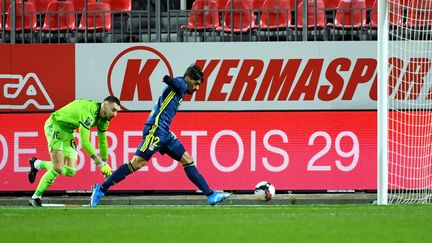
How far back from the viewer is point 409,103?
2002cm

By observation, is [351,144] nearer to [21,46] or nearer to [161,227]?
[21,46]

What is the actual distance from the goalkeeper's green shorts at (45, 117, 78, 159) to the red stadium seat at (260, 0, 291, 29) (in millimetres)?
4741

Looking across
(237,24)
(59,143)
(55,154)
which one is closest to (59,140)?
(59,143)

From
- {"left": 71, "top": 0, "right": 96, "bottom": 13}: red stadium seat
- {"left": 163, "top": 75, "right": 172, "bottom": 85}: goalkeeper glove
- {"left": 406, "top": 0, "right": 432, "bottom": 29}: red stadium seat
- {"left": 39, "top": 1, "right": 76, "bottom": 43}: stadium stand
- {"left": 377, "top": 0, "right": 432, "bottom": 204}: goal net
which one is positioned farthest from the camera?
{"left": 71, "top": 0, "right": 96, "bottom": 13}: red stadium seat

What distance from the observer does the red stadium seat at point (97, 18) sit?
21.2 metres

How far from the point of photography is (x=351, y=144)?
20.5 m

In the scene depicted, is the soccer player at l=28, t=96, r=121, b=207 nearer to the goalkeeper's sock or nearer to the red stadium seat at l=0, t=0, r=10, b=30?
the goalkeeper's sock

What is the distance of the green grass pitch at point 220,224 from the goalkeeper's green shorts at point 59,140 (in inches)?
103

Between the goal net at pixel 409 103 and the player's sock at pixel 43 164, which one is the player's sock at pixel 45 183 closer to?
the player's sock at pixel 43 164

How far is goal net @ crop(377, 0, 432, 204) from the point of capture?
19250 millimetres

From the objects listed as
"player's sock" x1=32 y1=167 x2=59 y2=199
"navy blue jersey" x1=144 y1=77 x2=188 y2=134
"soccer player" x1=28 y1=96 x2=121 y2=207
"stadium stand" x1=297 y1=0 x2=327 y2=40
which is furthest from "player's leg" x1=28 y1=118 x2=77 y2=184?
"stadium stand" x1=297 y1=0 x2=327 y2=40

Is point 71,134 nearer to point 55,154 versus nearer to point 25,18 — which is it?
point 55,154

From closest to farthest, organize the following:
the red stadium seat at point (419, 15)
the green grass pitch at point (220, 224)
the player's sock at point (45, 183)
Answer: the green grass pitch at point (220, 224), the player's sock at point (45, 183), the red stadium seat at point (419, 15)

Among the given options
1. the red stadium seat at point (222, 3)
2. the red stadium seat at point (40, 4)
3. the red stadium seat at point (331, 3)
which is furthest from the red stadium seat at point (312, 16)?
the red stadium seat at point (40, 4)
